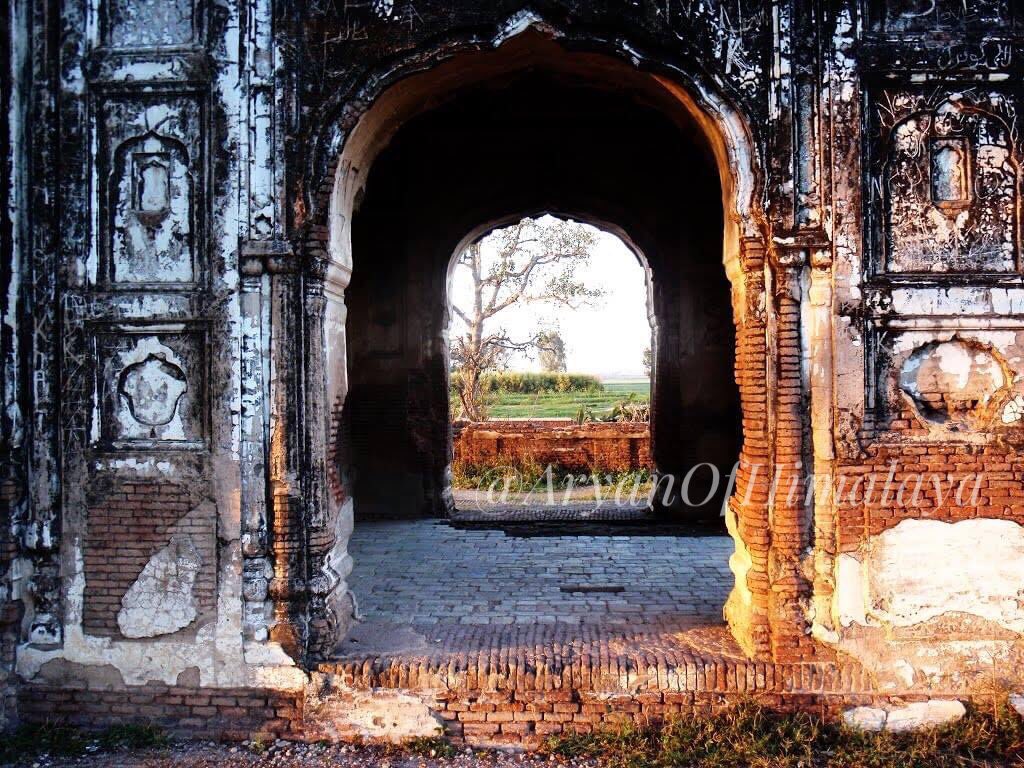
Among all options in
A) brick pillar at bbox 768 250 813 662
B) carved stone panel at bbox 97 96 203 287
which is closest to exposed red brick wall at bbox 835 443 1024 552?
brick pillar at bbox 768 250 813 662

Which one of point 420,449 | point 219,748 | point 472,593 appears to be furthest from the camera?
point 420,449

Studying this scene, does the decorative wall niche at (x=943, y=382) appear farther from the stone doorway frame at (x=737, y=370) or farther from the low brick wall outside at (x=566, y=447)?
the low brick wall outside at (x=566, y=447)

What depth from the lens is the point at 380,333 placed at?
30.2ft

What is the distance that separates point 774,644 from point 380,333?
6037 millimetres

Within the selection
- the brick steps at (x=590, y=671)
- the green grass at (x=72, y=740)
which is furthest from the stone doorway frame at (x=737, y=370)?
the green grass at (x=72, y=740)

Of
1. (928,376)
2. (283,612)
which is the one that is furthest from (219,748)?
(928,376)

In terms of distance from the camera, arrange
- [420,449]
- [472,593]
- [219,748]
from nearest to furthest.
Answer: [219,748] < [472,593] < [420,449]

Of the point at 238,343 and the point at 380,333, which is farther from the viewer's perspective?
the point at 380,333

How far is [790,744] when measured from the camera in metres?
4.32

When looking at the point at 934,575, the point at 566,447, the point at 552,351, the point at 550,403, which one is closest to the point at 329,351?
the point at 934,575

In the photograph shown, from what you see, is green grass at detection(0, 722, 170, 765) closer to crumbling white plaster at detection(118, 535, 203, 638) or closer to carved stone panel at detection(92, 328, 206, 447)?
crumbling white plaster at detection(118, 535, 203, 638)

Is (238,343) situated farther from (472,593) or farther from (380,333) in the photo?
(380,333)

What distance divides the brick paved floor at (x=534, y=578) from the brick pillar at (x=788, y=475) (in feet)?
2.43

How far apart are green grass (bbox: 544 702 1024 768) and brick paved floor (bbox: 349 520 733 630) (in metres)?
0.86
